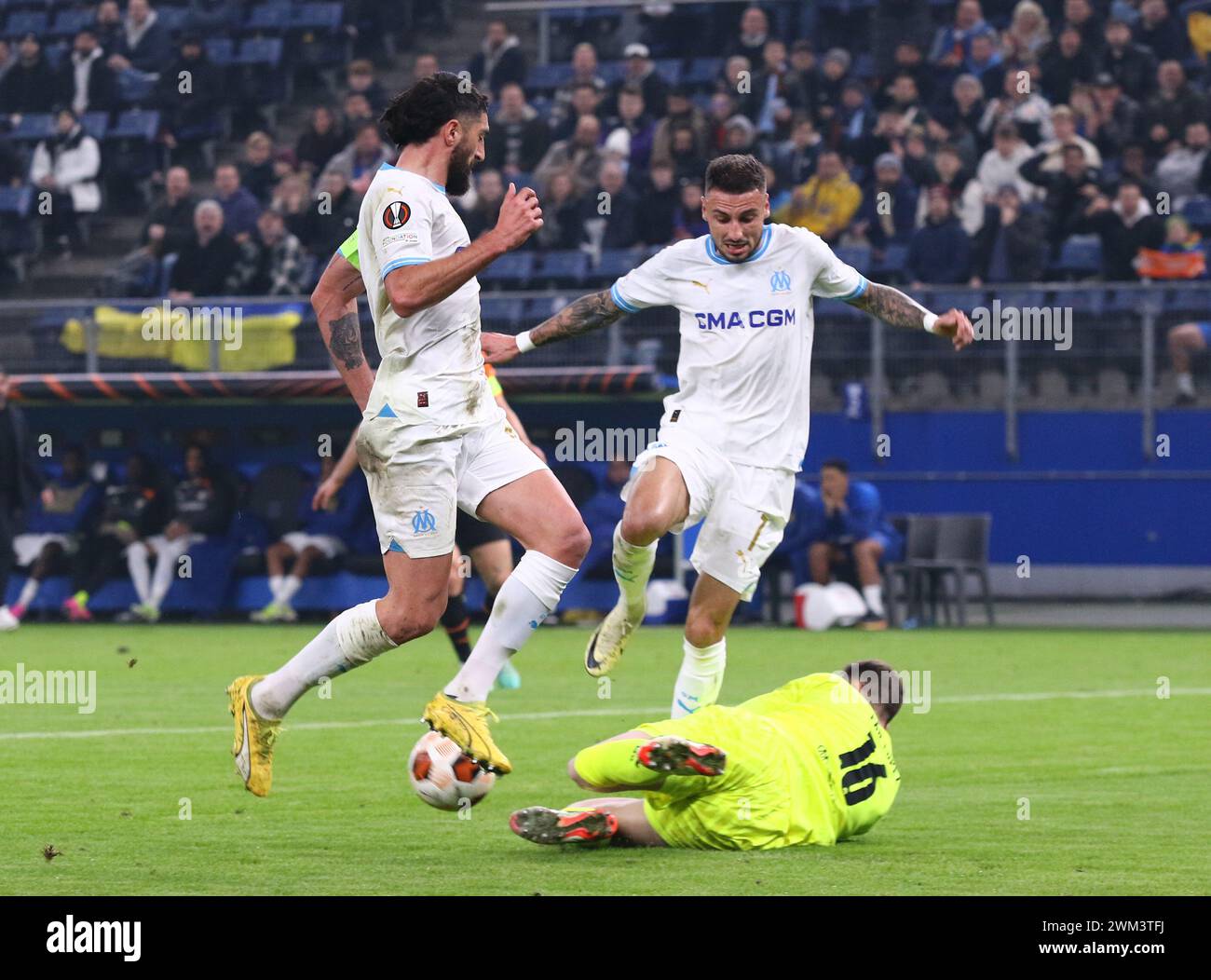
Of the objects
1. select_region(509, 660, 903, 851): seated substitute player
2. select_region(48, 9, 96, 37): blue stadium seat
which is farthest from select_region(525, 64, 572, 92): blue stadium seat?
select_region(509, 660, 903, 851): seated substitute player

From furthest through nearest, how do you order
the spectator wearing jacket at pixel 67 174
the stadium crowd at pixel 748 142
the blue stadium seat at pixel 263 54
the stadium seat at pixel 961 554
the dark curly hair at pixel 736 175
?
the blue stadium seat at pixel 263 54
the spectator wearing jacket at pixel 67 174
the stadium crowd at pixel 748 142
the stadium seat at pixel 961 554
the dark curly hair at pixel 736 175

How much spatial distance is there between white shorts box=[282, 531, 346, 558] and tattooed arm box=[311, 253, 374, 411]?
12.1 metres

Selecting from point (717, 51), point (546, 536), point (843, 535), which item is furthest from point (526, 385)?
point (546, 536)

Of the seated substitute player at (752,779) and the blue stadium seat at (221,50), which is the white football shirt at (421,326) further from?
the blue stadium seat at (221,50)

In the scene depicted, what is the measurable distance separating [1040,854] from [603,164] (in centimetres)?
1653

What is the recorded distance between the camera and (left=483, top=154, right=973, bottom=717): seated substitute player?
8547 millimetres

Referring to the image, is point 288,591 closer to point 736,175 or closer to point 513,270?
point 513,270

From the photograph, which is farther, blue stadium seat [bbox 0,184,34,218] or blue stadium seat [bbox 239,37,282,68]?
blue stadium seat [bbox 239,37,282,68]

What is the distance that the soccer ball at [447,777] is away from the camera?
6.67m

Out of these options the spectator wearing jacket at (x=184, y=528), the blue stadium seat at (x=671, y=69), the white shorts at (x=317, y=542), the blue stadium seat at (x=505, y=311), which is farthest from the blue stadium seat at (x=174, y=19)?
the white shorts at (x=317, y=542)

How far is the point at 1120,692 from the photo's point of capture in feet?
41.7

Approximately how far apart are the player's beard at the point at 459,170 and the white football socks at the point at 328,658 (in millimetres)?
1421

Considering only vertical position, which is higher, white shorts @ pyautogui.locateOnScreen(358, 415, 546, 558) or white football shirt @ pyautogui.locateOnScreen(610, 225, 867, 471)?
white football shirt @ pyautogui.locateOnScreen(610, 225, 867, 471)

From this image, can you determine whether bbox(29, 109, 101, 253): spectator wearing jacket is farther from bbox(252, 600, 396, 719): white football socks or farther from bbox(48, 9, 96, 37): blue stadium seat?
bbox(252, 600, 396, 719): white football socks
